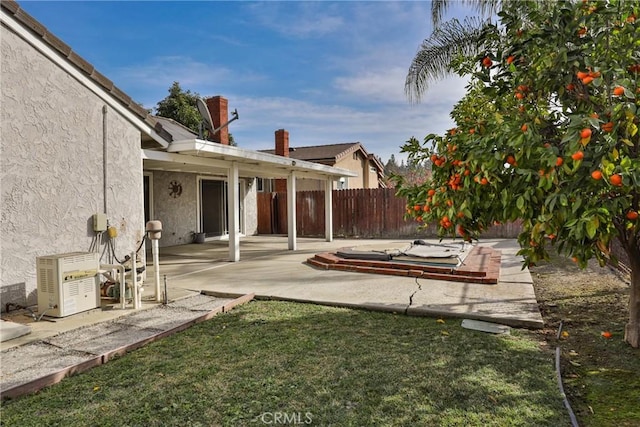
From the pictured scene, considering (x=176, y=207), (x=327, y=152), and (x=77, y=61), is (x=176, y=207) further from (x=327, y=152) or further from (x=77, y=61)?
(x=327, y=152)

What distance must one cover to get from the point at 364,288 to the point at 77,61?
5714mm

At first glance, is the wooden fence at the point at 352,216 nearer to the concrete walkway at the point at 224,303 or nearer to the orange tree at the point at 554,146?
the concrete walkway at the point at 224,303

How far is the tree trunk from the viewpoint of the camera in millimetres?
3816

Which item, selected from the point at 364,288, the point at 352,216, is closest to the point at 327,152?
the point at 352,216

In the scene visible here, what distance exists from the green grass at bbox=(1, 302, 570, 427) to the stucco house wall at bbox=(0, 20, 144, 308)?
2635 mm

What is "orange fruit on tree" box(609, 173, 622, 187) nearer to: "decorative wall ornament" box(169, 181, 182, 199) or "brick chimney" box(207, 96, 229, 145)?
"brick chimney" box(207, 96, 229, 145)

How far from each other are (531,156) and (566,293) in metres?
4.45

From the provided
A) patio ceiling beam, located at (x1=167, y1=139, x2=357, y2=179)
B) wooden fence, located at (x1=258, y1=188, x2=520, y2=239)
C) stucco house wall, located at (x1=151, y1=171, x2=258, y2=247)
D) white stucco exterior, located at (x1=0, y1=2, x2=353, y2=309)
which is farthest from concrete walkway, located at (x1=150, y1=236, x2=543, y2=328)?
wooden fence, located at (x1=258, y1=188, x2=520, y2=239)

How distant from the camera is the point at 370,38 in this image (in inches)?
436

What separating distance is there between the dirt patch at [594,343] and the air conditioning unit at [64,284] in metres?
5.48

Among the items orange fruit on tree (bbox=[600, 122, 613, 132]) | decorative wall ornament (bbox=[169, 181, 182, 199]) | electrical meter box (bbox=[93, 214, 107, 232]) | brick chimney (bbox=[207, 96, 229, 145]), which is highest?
brick chimney (bbox=[207, 96, 229, 145])

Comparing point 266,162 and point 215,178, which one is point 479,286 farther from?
point 215,178

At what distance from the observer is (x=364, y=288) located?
6344 mm

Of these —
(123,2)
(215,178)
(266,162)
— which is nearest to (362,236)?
(215,178)
